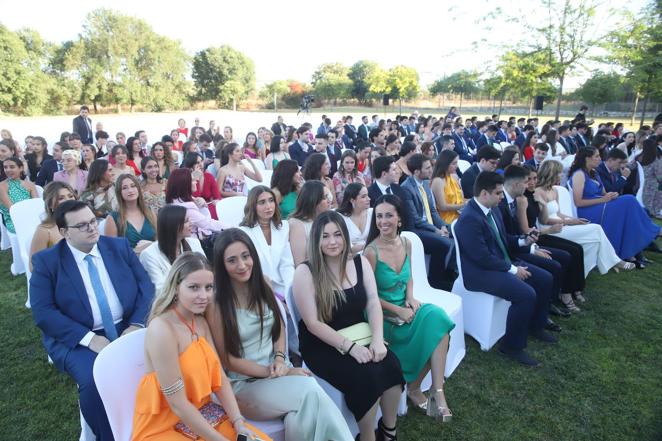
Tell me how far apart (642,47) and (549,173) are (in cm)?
1537

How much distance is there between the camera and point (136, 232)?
3.54 meters

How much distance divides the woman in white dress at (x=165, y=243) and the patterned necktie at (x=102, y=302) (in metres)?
0.35

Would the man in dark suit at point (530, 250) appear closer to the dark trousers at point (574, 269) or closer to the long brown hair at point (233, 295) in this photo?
the dark trousers at point (574, 269)

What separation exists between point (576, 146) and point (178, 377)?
11028 millimetres

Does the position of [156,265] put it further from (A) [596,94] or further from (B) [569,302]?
(A) [596,94]

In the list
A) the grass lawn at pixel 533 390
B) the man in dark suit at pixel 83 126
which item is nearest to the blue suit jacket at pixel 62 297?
the grass lawn at pixel 533 390

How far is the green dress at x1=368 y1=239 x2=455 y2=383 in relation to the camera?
2.76 m

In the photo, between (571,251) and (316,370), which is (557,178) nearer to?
(571,251)

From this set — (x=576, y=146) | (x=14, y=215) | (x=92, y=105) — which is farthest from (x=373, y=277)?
(x=92, y=105)

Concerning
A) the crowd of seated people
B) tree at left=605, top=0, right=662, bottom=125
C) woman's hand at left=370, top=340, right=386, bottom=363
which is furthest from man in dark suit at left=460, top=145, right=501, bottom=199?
tree at left=605, top=0, right=662, bottom=125

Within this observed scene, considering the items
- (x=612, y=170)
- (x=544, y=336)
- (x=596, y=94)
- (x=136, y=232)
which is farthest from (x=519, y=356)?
(x=596, y=94)

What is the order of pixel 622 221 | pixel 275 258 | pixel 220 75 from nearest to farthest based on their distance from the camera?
pixel 275 258, pixel 622 221, pixel 220 75

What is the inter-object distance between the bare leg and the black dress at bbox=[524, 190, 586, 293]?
3.06 metres

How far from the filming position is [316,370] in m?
2.45
